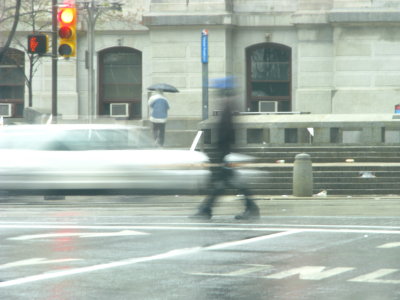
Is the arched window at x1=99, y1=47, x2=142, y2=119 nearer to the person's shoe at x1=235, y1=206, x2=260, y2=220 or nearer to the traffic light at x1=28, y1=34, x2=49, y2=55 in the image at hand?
the traffic light at x1=28, y1=34, x2=49, y2=55

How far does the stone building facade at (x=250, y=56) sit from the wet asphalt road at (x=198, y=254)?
17.7 meters

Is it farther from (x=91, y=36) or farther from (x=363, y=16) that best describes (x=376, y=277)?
(x=363, y=16)

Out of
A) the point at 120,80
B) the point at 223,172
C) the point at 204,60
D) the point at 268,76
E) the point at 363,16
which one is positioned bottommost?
the point at 223,172

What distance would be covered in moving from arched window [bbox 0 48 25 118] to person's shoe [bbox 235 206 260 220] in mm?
24867

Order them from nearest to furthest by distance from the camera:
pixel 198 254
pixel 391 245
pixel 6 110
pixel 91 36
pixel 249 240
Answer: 1. pixel 198 254
2. pixel 391 245
3. pixel 249 240
4. pixel 91 36
5. pixel 6 110

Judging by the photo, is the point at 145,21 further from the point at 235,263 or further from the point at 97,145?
the point at 235,263

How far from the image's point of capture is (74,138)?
1930 cm

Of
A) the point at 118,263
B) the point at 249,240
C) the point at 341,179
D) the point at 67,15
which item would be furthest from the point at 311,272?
the point at 341,179

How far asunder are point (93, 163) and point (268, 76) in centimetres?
2003

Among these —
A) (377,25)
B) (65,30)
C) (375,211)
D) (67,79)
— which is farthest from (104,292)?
(67,79)

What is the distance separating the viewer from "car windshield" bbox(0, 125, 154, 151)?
1916 cm

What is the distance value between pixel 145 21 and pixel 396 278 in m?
27.5

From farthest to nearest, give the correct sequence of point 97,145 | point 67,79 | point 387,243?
1. point 67,79
2. point 97,145
3. point 387,243

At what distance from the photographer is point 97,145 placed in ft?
62.8
